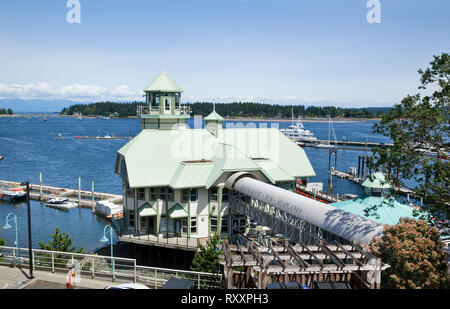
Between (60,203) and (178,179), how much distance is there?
38.8m

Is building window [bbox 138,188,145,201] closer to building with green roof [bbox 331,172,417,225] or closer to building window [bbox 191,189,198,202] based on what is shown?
building window [bbox 191,189,198,202]

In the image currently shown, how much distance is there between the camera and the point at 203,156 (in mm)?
39438

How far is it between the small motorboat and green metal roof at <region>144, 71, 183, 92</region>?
33.5m

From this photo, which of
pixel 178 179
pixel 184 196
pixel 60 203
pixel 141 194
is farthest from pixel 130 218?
pixel 60 203

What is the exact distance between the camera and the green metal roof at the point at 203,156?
1395 inches

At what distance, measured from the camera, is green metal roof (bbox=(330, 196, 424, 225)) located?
96.2ft

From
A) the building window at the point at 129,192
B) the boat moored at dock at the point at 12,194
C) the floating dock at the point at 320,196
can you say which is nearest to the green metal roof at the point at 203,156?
the building window at the point at 129,192

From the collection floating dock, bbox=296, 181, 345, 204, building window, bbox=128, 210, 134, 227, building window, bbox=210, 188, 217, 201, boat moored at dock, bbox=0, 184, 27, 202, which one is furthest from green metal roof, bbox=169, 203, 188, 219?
boat moored at dock, bbox=0, 184, 27, 202

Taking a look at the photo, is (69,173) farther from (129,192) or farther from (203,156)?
(203,156)

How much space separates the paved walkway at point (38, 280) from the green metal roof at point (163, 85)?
25.9m

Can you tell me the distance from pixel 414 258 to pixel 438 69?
995 cm

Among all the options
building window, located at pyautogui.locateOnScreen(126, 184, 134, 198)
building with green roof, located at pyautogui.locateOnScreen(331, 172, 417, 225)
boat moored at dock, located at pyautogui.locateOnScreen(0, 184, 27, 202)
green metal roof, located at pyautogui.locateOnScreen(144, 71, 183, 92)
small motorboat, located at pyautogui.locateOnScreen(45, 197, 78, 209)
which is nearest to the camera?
building with green roof, located at pyautogui.locateOnScreen(331, 172, 417, 225)
